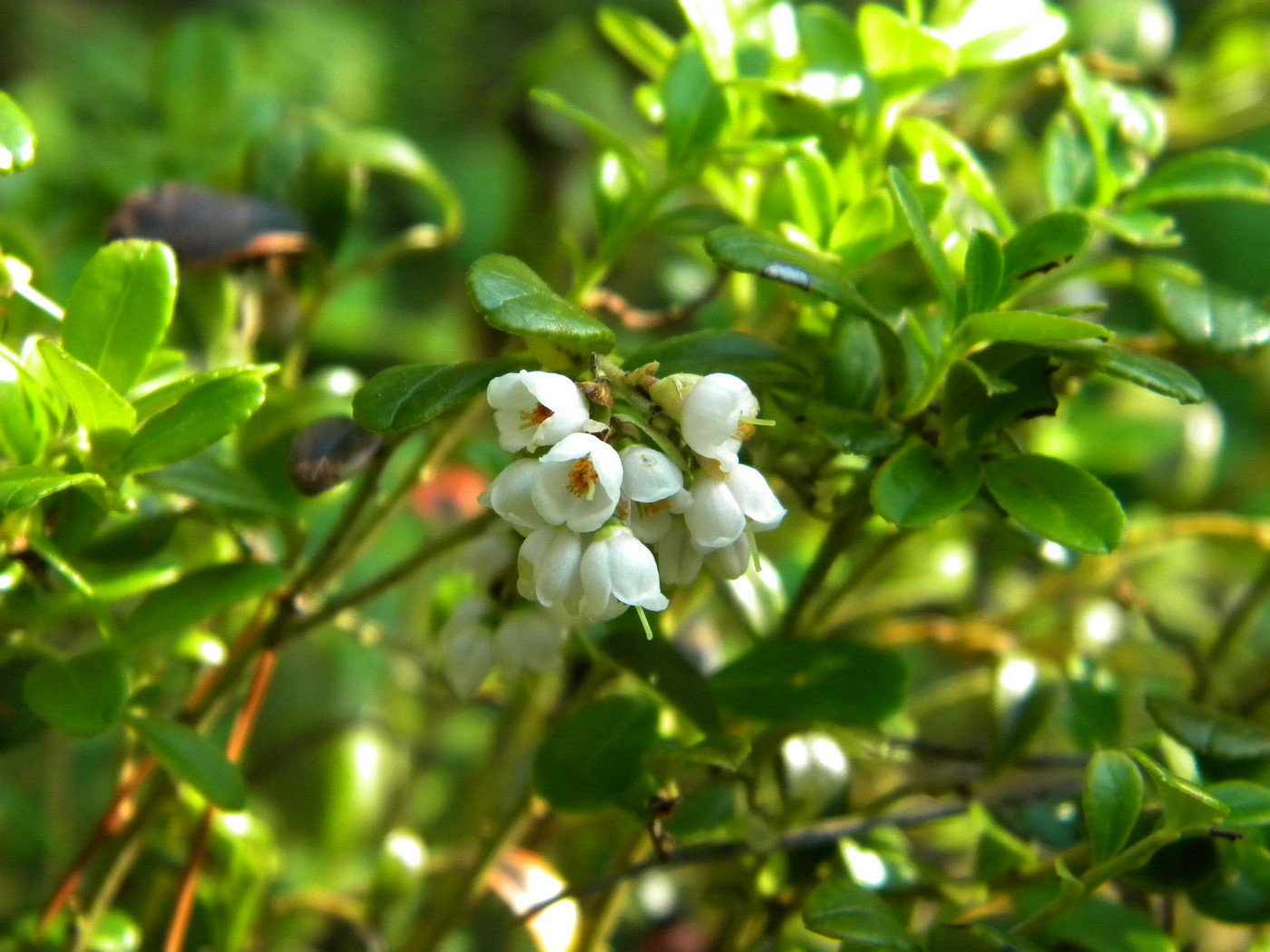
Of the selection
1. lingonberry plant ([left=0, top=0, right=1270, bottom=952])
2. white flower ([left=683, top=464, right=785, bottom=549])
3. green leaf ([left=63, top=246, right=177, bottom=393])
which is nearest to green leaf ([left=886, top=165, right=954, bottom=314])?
lingonberry plant ([left=0, top=0, right=1270, bottom=952])

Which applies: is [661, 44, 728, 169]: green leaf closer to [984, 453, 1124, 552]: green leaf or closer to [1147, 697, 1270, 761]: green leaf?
[984, 453, 1124, 552]: green leaf

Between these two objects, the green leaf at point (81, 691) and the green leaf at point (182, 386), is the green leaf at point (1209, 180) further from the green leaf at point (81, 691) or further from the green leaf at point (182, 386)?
the green leaf at point (81, 691)

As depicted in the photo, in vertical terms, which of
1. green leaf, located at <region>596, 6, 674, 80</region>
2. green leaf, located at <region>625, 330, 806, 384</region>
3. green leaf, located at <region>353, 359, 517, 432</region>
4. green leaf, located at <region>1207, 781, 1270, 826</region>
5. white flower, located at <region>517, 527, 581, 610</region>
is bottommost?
green leaf, located at <region>1207, 781, 1270, 826</region>

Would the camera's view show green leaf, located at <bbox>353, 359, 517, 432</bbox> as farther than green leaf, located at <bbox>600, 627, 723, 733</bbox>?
No

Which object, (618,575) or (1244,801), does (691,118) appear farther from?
(1244,801)

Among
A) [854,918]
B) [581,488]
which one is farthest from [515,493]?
[854,918]

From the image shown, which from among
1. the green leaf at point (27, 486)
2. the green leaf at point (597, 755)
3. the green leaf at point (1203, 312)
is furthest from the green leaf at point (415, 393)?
the green leaf at point (1203, 312)
